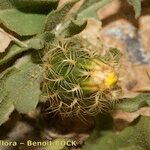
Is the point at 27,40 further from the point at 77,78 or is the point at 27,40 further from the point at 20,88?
the point at 77,78

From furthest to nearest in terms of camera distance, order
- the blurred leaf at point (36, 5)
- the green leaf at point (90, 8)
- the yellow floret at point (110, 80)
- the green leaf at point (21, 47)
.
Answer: the green leaf at point (90, 8) < the blurred leaf at point (36, 5) < the green leaf at point (21, 47) < the yellow floret at point (110, 80)

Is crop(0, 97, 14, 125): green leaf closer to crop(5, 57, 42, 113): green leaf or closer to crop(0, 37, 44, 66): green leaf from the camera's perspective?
crop(5, 57, 42, 113): green leaf

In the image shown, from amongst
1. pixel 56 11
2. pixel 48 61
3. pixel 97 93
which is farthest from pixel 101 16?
pixel 97 93

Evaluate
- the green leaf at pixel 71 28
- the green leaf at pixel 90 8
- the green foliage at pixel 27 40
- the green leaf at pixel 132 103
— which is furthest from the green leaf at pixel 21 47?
the green leaf at pixel 132 103

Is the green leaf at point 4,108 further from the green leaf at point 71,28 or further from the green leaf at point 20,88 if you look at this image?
the green leaf at point 71,28

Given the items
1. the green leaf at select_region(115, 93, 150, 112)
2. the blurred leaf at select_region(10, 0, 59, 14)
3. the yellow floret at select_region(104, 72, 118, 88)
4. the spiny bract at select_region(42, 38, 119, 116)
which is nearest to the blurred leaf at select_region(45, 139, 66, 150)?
the spiny bract at select_region(42, 38, 119, 116)

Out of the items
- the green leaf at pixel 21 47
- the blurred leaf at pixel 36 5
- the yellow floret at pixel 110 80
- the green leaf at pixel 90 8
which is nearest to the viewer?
the yellow floret at pixel 110 80

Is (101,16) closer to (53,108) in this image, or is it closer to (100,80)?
(53,108)
